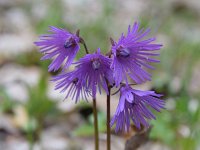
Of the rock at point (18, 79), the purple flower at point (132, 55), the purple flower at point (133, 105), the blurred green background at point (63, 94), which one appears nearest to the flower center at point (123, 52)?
the purple flower at point (132, 55)

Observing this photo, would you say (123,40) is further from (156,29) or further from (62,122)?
(156,29)

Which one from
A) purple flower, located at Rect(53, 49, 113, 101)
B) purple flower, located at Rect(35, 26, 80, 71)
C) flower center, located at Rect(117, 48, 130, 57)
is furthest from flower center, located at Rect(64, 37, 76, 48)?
flower center, located at Rect(117, 48, 130, 57)

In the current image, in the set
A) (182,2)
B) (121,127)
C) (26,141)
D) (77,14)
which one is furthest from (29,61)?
(182,2)

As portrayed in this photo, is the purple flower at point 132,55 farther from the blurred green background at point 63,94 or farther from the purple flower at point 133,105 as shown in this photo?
the blurred green background at point 63,94

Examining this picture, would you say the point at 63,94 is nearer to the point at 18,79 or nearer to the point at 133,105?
the point at 18,79

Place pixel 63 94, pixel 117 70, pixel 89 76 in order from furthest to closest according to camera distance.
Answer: pixel 63 94 → pixel 89 76 → pixel 117 70

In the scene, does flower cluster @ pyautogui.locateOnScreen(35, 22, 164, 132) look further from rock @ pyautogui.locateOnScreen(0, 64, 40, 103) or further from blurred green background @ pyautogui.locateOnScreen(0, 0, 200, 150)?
rock @ pyautogui.locateOnScreen(0, 64, 40, 103)

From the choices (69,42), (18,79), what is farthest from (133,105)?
(18,79)
